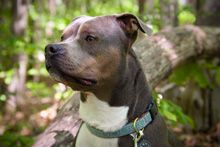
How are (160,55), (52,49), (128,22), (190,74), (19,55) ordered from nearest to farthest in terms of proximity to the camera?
1. (52,49)
2. (128,22)
3. (160,55)
4. (190,74)
5. (19,55)

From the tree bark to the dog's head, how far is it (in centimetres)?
96

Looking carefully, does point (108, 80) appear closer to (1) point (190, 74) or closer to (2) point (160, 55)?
(2) point (160, 55)

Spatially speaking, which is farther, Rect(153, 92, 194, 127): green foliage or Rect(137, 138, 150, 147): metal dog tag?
Rect(153, 92, 194, 127): green foliage

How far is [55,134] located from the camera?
4008 mm

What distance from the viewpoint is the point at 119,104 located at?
11.0ft

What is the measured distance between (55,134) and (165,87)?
11.9ft

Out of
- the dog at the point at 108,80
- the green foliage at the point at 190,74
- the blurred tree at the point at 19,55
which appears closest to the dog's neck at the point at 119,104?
the dog at the point at 108,80

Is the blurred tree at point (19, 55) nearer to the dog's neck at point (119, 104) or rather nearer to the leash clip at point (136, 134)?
the dog's neck at point (119, 104)

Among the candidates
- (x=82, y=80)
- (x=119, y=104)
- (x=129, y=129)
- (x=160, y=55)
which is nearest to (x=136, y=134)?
(x=129, y=129)

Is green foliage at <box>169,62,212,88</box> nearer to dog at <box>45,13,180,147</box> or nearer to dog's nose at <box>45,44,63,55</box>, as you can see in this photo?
dog at <box>45,13,180,147</box>

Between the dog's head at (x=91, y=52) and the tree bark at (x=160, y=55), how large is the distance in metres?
0.96

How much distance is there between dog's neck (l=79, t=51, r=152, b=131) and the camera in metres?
3.34

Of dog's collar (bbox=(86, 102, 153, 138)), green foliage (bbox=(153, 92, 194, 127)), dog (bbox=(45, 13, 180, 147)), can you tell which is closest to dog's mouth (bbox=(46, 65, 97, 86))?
dog (bbox=(45, 13, 180, 147))

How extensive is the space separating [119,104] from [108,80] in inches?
8.5
